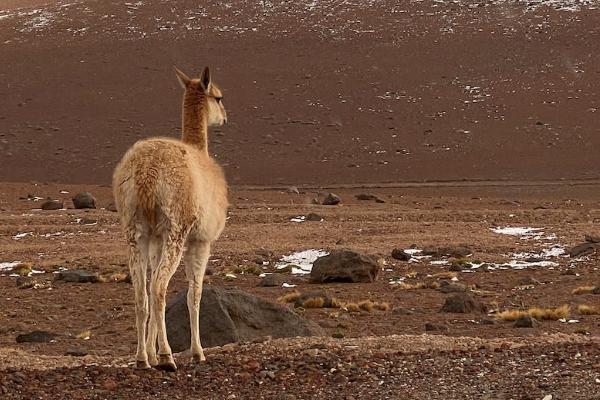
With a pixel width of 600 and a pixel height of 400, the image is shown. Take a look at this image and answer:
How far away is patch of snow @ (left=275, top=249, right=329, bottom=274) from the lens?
2286 centimetres

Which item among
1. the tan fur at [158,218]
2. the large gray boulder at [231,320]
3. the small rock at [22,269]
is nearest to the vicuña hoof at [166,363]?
the tan fur at [158,218]

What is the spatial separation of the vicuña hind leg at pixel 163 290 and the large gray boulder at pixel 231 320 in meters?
2.86

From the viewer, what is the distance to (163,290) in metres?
9.34

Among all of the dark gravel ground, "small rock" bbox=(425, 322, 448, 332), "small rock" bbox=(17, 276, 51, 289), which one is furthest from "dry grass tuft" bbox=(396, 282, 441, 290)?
the dark gravel ground

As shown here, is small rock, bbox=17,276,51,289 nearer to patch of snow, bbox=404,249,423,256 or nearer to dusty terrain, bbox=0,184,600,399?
dusty terrain, bbox=0,184,600,399

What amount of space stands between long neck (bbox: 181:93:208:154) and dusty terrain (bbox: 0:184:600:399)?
2114 mm

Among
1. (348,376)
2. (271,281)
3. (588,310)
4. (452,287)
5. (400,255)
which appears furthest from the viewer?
(400,255)

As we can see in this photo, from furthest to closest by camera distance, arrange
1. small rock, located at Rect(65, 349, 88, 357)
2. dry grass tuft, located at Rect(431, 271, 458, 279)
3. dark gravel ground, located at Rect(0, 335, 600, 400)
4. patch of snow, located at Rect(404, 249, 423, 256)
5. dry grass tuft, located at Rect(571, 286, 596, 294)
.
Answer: patch of snow, located at Rect(404, 249, 423, 256), dry grass tuft, located at Rect(431, 271, 458, 279), dry grass tuft, located at Rect(571, 286, 596, 294), small rock, located at Rect(65, 349, 88, 357), dark gravel ground, located at Rect(0, 335, 600, 400)

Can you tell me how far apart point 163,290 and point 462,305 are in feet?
28.9

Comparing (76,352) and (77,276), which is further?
(77,276)

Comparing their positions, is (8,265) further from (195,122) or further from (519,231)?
(195,122)

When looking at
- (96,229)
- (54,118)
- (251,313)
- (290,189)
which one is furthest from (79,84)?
(251,313)

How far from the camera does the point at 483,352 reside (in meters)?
10.0

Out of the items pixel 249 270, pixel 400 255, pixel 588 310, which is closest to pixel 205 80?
pixel 588 310
